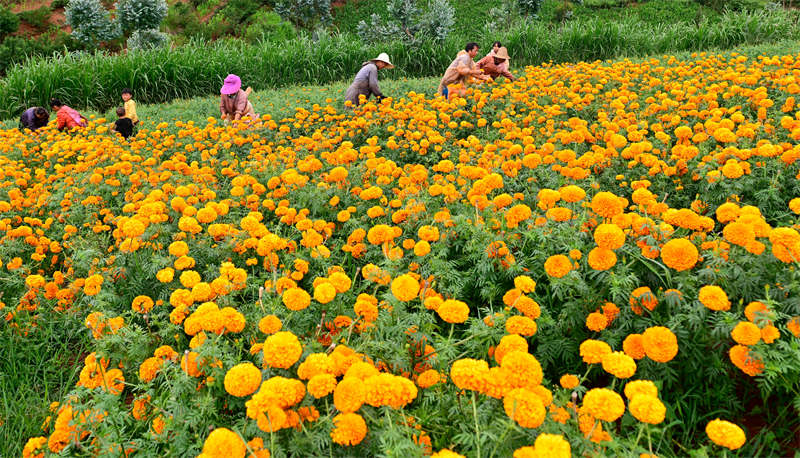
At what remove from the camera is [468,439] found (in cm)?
147

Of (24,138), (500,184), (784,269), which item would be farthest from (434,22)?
(784,269)

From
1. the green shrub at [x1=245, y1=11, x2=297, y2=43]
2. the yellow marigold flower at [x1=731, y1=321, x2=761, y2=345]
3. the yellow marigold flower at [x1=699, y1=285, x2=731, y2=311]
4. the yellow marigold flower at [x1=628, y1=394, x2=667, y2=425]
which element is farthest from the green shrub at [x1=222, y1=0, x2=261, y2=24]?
the yellow marigold flower at [x1=628, y1=394, x2=667, y2=425]

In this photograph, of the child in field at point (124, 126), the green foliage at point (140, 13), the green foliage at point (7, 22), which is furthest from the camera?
the green foliage at point (7, 22)

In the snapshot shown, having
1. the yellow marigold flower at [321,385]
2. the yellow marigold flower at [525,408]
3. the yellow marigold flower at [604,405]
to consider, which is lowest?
the yellow marigold flower at [321,385]

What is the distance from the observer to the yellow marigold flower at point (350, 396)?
4.65ft

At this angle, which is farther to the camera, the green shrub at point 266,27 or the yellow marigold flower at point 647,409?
the green shrub at point 266,27

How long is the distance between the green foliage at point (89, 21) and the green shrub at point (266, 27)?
655 cm

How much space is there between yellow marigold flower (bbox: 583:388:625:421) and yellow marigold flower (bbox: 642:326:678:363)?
0.33 metres

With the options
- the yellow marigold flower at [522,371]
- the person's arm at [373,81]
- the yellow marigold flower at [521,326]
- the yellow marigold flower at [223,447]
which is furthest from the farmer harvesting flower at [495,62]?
the yellow marigold flower at [223,447]

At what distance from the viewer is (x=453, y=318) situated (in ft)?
6.07

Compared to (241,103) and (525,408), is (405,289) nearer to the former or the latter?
(525,408)

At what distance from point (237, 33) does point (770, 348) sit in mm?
31298

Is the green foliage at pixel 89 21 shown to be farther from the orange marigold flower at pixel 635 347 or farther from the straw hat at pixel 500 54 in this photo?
the orange marigold flower at pixel 635 347

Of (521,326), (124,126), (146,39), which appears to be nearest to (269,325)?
(521,326)
